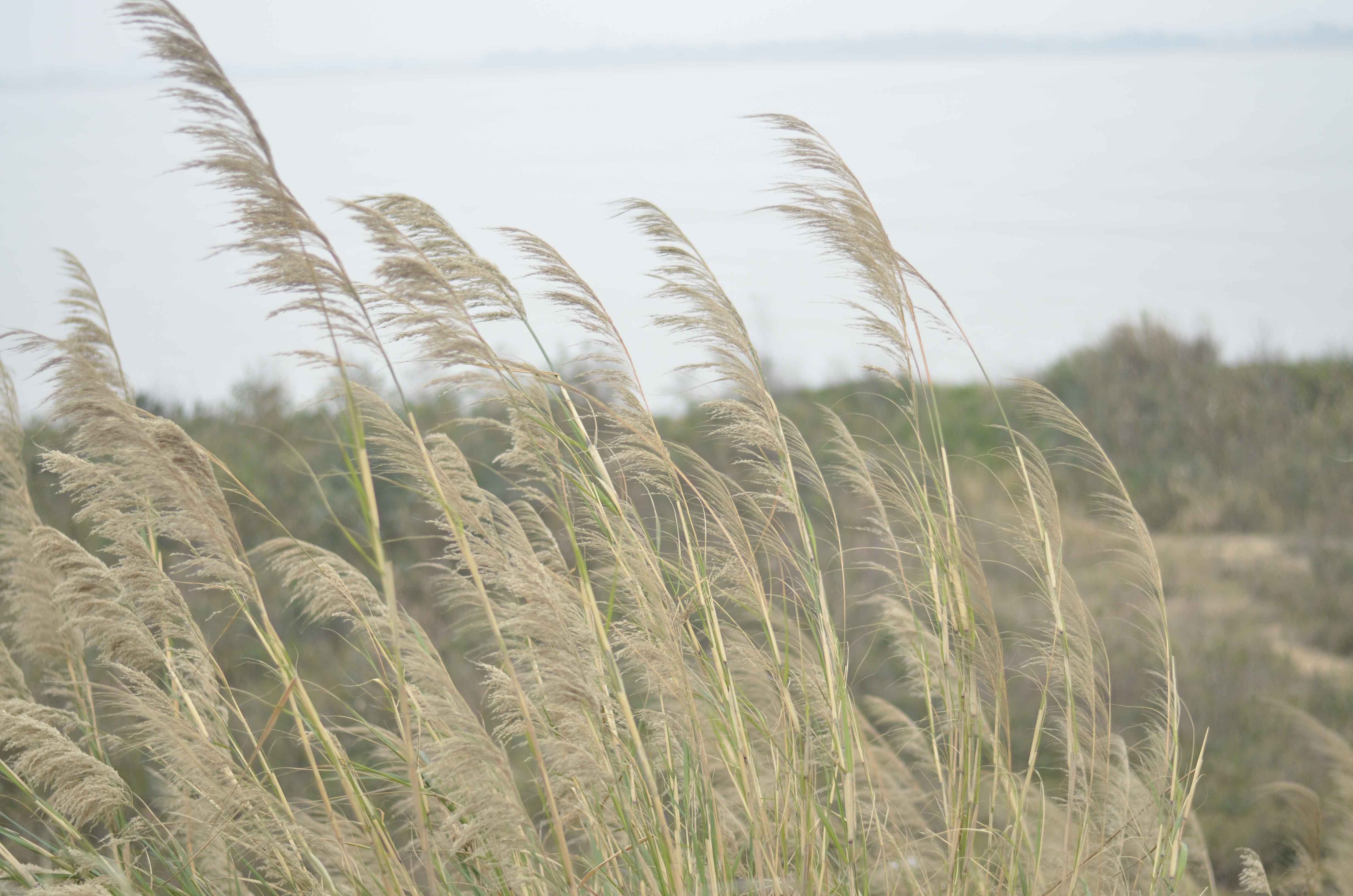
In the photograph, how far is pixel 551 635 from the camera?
A: 4.62 ft

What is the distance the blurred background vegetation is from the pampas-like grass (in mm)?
357

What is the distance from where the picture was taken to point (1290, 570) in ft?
20.9

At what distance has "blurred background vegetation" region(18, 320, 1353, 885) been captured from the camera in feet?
15.2

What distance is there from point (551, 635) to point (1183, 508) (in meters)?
7.72

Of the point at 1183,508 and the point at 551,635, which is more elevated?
the point at 551,635

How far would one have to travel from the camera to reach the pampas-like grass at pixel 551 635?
1.43 meters

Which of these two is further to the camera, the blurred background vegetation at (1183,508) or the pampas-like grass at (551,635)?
the blurred background vegetation at (1183,508)

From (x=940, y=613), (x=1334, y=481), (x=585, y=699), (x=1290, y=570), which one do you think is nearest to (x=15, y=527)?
(x=585, y=699)

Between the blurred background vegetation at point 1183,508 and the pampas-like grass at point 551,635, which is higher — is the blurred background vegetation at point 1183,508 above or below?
below

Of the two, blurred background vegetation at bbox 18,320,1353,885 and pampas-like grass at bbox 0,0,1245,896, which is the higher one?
pampas-like grass at bbox 0,0,1245,896

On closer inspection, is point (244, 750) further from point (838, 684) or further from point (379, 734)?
point (838, 684)

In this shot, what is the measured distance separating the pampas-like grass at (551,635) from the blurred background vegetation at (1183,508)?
1.17 ft

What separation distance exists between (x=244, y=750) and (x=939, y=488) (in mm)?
3764

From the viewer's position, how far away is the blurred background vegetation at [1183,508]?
463cm
